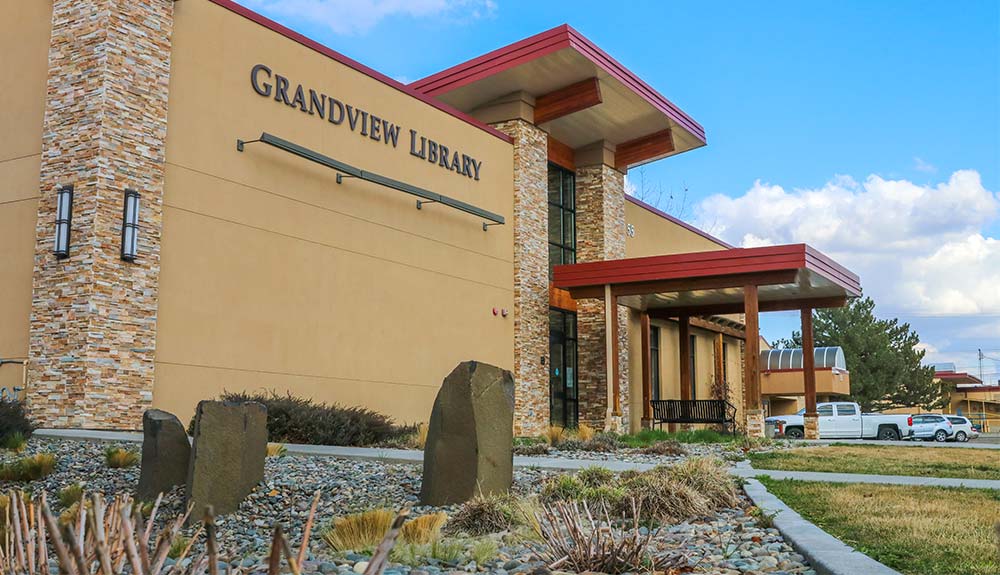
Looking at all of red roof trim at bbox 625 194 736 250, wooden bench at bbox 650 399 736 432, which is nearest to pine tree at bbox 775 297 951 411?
red roof trim at bbox 625 194 736 250

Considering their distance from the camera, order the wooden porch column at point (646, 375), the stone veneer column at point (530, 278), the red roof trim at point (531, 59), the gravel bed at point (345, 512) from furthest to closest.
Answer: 1. the wooden porch column at point (646, 375)
2. the stone veneer column at point (530, 278)
3. the red roof trim at point (531, 59)
4. the gravel bed at point (345, 512)

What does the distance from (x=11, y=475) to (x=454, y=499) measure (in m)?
4.53

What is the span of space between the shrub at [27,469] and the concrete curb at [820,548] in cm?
672

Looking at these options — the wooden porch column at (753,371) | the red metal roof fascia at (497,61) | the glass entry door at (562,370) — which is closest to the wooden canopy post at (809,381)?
the wooden porch column at (753,371)

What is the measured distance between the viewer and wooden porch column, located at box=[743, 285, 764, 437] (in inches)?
808

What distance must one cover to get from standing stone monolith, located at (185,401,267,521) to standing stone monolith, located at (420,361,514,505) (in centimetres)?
150

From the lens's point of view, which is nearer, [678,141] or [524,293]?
[524,293]

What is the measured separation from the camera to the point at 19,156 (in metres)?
14.5

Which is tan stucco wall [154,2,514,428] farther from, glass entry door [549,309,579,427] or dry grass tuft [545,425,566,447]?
dry grass tuft [545,425,566,447]

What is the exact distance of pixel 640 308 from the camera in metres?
27.6

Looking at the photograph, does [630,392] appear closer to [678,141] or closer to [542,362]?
[542,362]

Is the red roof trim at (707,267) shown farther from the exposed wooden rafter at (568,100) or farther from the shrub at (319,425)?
the shrub at (319,425)

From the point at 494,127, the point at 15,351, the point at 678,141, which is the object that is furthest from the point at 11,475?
the point at 678,141

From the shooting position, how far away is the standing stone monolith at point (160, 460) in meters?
7.79
